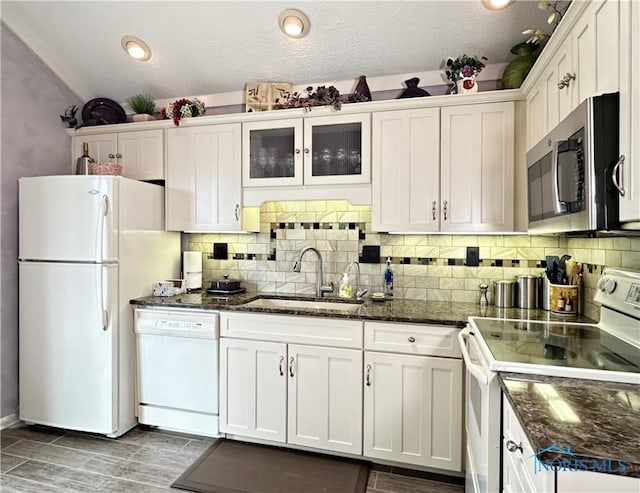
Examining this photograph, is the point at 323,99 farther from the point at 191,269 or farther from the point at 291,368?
the point at 291,368

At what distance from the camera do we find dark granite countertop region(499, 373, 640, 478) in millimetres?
755

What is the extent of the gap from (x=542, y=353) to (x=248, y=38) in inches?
101

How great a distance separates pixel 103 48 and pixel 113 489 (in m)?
2.97

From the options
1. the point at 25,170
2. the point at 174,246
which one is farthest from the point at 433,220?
the point at 25,170

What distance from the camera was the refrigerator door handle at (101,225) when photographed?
2.47 metres

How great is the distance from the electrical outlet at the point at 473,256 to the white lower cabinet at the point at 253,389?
4.56 feet

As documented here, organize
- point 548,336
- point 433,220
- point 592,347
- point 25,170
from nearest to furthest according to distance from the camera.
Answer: point 592,347 < point 548,336 < point 433,220 < point 25,170

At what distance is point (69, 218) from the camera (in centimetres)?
254

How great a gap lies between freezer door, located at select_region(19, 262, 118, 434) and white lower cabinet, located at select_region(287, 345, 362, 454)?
1238 mm

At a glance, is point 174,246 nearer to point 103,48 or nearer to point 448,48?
point 103,48

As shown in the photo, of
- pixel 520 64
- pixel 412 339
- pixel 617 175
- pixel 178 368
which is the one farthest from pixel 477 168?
pixel 178 368

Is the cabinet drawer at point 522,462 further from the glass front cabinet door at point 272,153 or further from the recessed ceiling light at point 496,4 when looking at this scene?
the recessed ceiling light at point 496,4

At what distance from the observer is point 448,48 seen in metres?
2.49

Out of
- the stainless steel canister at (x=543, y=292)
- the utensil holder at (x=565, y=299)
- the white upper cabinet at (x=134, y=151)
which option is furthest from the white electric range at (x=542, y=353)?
the white upper cabinet at (x=134, y=151)
